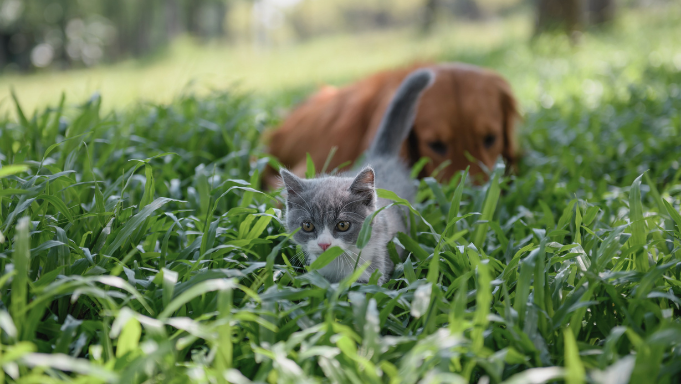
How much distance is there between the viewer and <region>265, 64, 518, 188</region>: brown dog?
2889 mm

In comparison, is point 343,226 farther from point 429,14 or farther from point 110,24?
point 110,24

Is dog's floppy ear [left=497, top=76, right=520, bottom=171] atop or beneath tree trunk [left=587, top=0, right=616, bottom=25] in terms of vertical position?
beneath

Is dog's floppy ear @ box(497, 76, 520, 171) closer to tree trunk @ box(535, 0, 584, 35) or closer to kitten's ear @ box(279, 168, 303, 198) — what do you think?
kitten's ear @ box(279, 168, 303, 198)

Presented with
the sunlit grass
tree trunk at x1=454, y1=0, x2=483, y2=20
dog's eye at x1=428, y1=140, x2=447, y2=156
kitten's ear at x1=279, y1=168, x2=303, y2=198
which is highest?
tree trunk at x1=454, y1=0, x2=483, y2=20

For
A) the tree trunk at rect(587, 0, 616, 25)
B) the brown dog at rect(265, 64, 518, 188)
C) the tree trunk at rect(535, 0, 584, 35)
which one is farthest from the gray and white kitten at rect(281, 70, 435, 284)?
the tree trunk at rect(587, 0, 616, 25)

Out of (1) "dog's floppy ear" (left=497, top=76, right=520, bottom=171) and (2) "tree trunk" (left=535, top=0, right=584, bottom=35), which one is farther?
(2) "tree trunk" (left=535, top=0, right=584, bottom=35)

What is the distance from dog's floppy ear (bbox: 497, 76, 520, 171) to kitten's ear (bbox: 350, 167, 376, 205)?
1650mm

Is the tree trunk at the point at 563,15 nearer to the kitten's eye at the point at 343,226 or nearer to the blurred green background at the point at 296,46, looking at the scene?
the blurred green background at the point at 296,46

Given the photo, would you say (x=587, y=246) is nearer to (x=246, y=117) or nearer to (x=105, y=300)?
(x=105, y=300)

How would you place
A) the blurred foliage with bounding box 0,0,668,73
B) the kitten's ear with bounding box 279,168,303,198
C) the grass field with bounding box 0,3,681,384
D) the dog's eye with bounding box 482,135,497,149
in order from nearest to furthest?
the grass field with bounding box 0,3,681,384
the kitten's ear with bounding box 279,168,303,198
the dog's eye with bounding box 482,135,497,149
the blurred foliage with bounding box 0,0,668,73

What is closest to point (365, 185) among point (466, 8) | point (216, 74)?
point (216, 74)

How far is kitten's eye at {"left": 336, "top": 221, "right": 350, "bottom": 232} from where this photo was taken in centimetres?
180

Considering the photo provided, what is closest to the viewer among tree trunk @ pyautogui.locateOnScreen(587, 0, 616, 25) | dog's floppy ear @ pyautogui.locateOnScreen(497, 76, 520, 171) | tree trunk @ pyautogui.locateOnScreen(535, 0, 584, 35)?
dog's floppy ear @ pyautogui.locateOnScreen(497, 76, 520, 171)

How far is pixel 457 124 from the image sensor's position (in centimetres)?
288
